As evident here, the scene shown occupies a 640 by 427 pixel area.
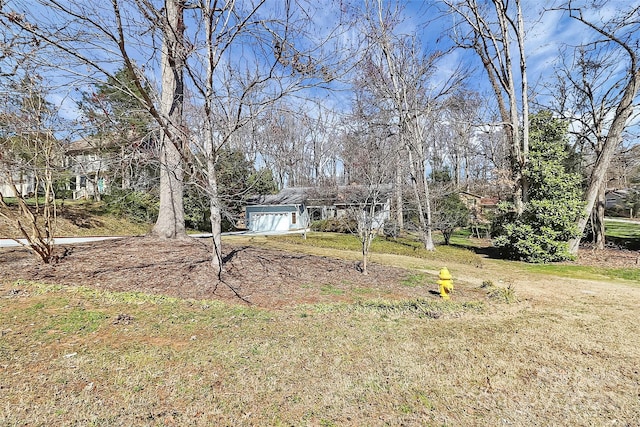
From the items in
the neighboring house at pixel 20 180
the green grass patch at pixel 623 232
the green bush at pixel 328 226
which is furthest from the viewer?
the green bush at pixel 328 226

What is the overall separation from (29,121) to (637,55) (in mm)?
18026

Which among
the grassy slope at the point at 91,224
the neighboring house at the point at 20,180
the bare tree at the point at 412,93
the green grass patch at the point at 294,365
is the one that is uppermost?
the bare tree at the point at 412,93

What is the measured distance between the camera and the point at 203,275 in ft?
18.8

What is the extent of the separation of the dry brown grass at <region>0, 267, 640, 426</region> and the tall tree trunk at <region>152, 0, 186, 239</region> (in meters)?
2.33

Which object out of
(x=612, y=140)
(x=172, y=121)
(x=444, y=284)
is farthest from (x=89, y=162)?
(x=612, y=140)

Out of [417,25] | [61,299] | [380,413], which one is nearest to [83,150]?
[61,299]

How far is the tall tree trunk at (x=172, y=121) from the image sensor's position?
169 inches

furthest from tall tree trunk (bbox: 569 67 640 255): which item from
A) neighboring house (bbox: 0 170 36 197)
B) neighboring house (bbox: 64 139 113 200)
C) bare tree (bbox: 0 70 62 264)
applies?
neighboring house (bbox: 0 170 36 197)

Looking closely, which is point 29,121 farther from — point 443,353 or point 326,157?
point 326,157

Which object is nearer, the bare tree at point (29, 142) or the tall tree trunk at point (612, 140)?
the bare tree at point (29, 142)

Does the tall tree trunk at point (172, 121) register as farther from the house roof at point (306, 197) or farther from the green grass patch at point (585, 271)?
the house roof at point (306, 197)

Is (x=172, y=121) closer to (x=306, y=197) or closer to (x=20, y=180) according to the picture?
(x=20, y=180)

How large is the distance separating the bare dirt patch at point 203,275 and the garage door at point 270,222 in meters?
18.7

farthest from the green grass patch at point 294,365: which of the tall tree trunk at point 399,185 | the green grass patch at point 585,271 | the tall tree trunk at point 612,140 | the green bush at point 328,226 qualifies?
the green bush at point 328,226
